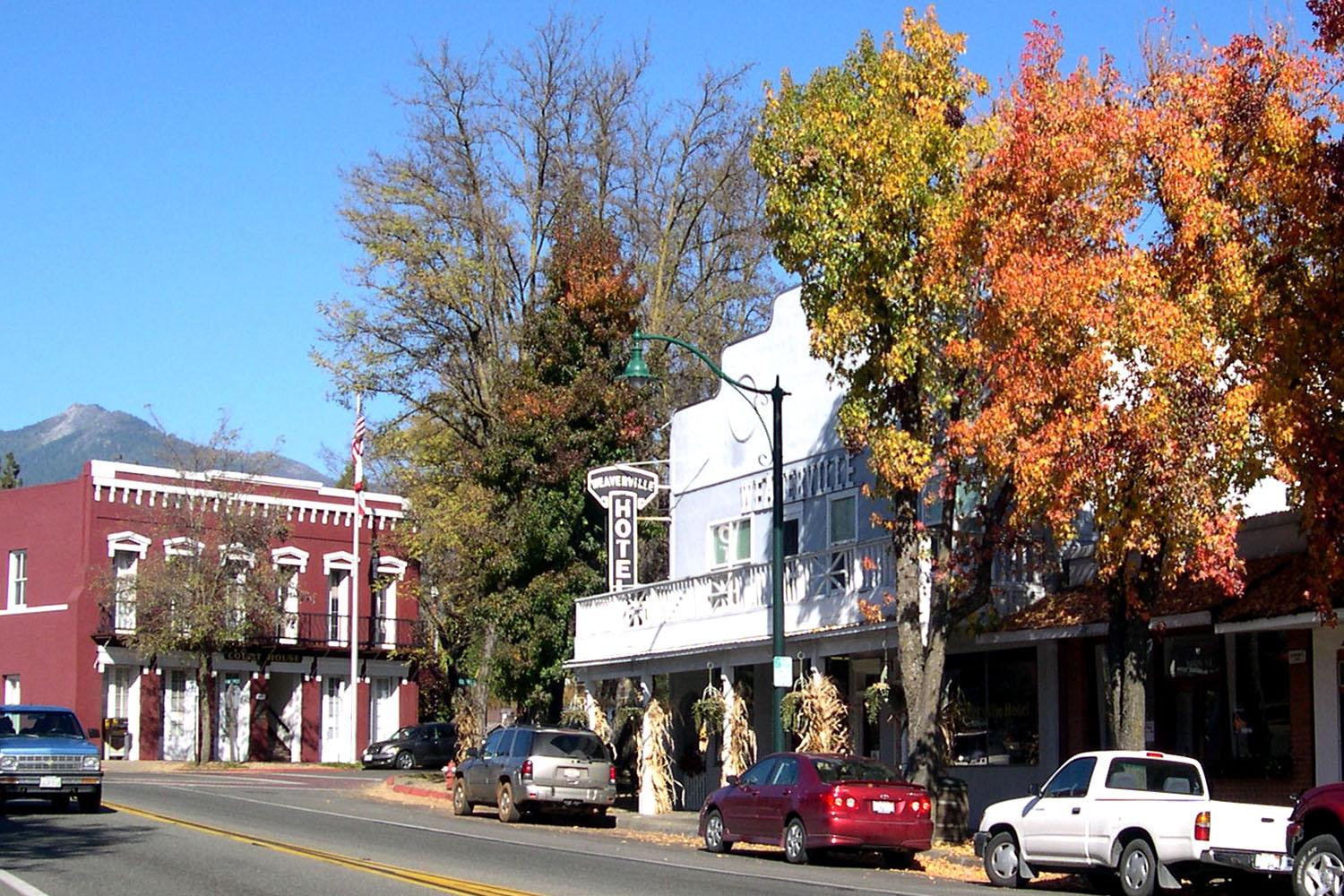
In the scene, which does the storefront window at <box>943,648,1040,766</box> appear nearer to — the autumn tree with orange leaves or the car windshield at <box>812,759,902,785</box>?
the car windshield at <box>812,759,902,785</box>

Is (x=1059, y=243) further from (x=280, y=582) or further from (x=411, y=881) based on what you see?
(x=280, y=582)

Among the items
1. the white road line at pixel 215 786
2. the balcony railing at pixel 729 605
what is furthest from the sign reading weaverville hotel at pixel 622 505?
the white road line at pixel 215 786

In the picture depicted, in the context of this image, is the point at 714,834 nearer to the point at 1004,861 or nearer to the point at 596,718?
the point at 1004,861

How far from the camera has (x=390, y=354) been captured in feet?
163

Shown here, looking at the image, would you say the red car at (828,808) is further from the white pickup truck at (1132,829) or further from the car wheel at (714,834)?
the white pickup truck at (1132,829)

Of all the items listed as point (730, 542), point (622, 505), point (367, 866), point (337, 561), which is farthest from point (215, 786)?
point (337, 561)

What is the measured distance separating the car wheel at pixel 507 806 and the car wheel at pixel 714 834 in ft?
19.7

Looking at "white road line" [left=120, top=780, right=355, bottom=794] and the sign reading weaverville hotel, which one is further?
"white road line" [left=120, top=780, right=355, bottom=794]

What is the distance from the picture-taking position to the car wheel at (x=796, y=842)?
73.8 ft

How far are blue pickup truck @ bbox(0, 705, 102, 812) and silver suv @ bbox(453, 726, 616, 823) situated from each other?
701 centimetres

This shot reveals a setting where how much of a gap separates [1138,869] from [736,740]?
13.6 metres

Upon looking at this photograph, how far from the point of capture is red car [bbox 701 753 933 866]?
21828 millimetres

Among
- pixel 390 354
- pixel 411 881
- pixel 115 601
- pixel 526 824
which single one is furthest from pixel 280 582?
pixel 411 881

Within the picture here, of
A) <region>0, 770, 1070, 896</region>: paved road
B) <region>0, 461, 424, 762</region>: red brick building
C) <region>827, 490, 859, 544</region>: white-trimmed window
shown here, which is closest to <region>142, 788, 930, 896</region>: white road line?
<region>0, 770, 1070, 896</region>: paved road
